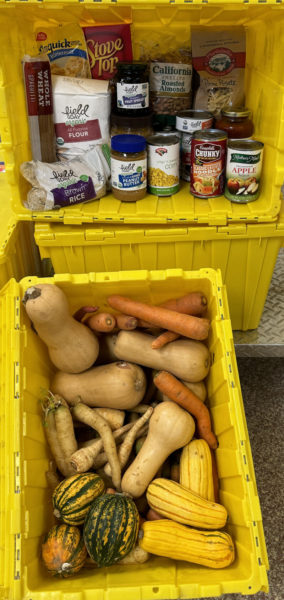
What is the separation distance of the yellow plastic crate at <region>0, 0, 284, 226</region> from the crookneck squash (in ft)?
2.05

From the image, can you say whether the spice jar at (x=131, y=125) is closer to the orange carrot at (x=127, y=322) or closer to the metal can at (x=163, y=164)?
the metal can at (x=163, y=164)

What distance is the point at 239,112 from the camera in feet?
3.56

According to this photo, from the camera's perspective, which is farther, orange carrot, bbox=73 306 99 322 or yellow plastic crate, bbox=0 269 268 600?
orange carrot, bbox=73 306 99 322

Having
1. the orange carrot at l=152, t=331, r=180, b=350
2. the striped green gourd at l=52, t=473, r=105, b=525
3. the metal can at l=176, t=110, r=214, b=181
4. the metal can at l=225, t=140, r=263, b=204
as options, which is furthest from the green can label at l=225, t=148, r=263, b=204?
the striped green gourd at l=52, t=473, r=105, b=525

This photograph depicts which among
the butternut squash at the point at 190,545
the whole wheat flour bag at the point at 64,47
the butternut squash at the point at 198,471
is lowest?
the butternut squash at the point at 190,545

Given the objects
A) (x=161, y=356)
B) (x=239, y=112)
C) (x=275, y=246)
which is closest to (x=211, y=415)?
(x=161, y=356)

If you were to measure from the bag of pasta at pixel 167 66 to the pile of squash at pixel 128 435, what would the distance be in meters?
0.53

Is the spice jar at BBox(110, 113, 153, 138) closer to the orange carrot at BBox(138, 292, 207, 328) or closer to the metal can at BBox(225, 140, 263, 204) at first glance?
the metal can at BBox(225, 140, 263, 204)

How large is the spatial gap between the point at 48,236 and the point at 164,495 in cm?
60

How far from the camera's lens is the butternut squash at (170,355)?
953 mm

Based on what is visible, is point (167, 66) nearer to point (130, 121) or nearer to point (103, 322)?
point (130, 121)

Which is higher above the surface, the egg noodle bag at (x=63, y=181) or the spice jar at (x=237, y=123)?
the spice jar at (x=237, y=123)

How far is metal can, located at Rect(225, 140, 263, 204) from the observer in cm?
100

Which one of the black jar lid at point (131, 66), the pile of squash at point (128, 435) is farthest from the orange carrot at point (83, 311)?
the black jar lid at point (131, 66)
